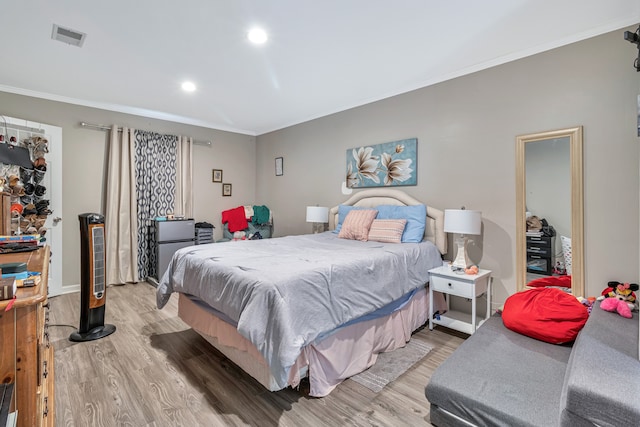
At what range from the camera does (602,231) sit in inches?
92.5

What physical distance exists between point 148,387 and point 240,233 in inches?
130

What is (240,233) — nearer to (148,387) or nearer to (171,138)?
(171,138)

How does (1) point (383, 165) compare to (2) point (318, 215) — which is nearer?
(1) point (383, 165)

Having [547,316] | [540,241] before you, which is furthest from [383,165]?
[547,316]

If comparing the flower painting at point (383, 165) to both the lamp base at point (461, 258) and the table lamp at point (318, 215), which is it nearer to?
the table lamp at point (318, 215)

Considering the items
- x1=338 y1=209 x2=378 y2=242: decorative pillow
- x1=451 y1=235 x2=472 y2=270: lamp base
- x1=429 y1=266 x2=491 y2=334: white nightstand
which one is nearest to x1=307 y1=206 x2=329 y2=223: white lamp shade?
x1=338 y1=209 x2=378 y2=242: decorative pillow

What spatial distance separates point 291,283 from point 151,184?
373 centimetres

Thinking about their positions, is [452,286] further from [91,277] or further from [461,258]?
[91,277]

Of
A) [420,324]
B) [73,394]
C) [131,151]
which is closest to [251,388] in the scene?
[73,394]

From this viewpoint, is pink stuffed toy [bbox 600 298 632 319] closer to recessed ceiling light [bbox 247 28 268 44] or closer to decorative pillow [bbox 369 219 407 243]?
decorative pillow [bbox 369 219 407 243]

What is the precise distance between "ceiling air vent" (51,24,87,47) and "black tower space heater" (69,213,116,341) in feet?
4.63

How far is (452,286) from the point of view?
268 cm

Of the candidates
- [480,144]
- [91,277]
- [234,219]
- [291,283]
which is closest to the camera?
[291,283]

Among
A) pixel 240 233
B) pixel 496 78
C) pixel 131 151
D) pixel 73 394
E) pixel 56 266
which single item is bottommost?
pixel 73 394
